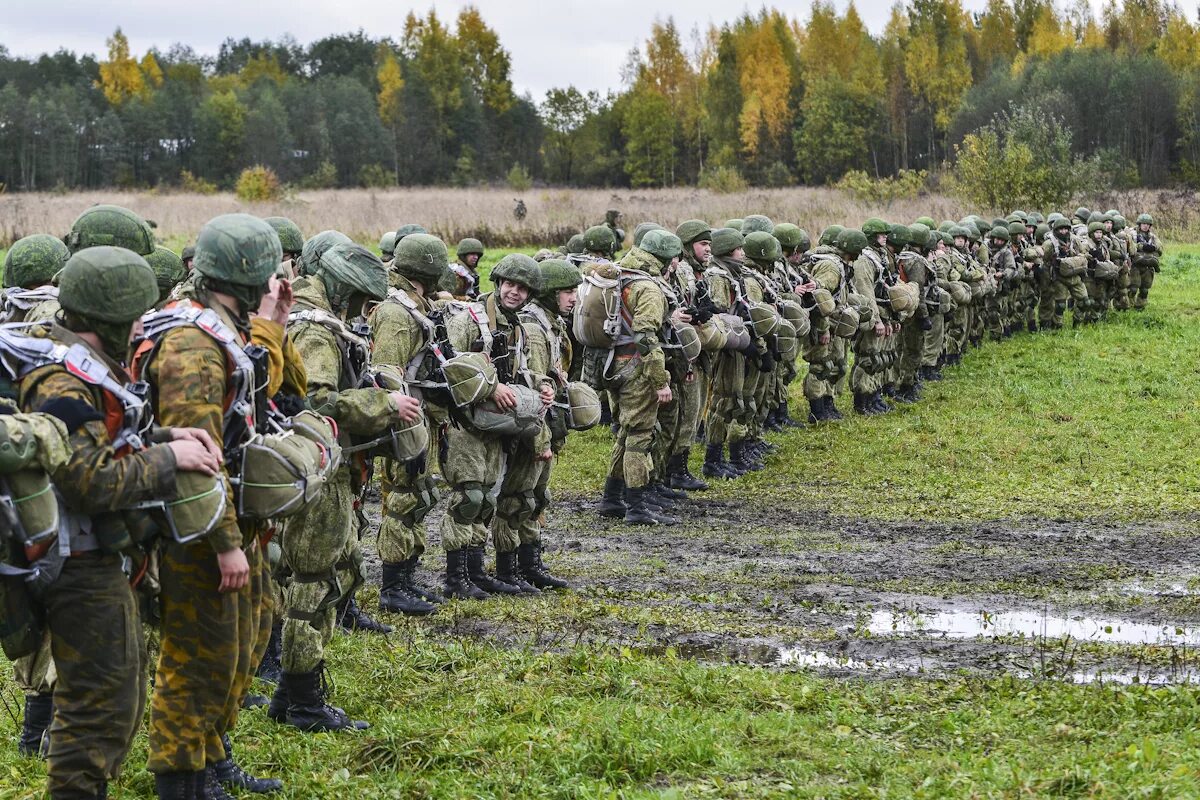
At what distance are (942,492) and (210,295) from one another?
9.29 metres

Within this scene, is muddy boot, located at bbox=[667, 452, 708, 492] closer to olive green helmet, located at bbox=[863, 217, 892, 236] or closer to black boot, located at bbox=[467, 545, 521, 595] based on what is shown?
black boot, located at bbox=[467, 545, 521, 595]

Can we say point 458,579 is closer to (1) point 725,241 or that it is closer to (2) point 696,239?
(2) point 696,239

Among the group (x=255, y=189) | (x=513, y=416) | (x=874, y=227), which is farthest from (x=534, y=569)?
(x=255, y=189)

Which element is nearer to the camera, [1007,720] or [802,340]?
[1007,720]

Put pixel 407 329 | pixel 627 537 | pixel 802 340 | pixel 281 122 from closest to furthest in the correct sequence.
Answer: pixel 407 329 < pixel 627 537 < pixel 802 340 < pixel 281 122

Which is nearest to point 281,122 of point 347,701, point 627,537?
point 627,537

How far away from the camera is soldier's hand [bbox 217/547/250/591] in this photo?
450 cm

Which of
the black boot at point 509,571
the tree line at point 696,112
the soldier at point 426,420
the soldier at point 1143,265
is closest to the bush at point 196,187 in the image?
the tree line at point 696,112

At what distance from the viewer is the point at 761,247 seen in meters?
14.5

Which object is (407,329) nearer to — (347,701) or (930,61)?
(347,701)

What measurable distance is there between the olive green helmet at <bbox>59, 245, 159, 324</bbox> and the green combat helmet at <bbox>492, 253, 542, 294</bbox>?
13.6 feet

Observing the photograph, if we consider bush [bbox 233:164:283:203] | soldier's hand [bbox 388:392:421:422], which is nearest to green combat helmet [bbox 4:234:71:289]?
soldier's hand [bbox 388:392:421:422]

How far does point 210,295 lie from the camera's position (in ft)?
16.0

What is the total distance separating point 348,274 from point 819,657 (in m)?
3.08
